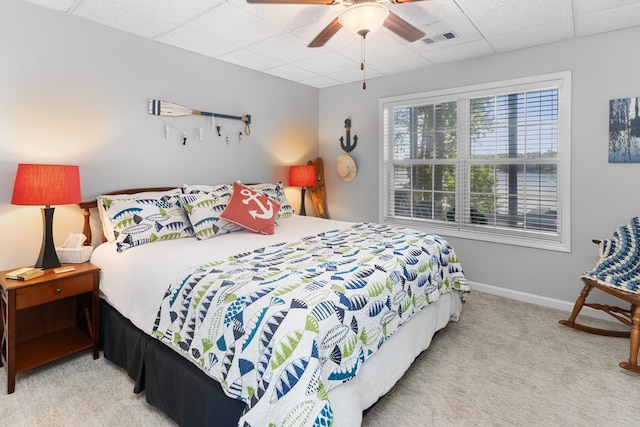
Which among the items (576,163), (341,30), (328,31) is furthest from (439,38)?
(576,163)

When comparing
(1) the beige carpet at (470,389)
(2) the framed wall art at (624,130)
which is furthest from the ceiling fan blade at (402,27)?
(1) the beige carpet at (470,389)

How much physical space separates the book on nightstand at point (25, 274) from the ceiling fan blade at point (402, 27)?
2.75 meters

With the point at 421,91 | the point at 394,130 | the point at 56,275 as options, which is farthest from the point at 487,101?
the point at 56,275

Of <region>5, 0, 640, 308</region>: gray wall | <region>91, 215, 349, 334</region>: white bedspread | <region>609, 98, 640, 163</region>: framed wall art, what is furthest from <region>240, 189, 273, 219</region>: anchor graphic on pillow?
<region>609, 98, 640, 163</region>: framed wall art

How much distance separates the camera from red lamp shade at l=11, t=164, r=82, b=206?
215cm

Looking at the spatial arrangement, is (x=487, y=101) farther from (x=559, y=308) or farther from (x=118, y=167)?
(x=118, y=167)

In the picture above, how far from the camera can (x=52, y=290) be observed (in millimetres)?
2193

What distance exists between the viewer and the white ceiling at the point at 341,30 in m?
2.44

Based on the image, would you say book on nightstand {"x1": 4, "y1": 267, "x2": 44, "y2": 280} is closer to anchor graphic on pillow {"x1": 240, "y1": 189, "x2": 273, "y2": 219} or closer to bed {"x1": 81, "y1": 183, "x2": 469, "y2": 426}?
bed {"x1": 81, "y1": 183, "x2": 469, "y2": 426}

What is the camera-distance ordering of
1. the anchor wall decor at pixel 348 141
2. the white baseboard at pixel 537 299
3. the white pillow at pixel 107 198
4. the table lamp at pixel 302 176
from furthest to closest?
the anchor wall decor at pixel 348 141, the table lamp at pixel 302 176, the white baseboard at pixel 537 299, the white pillow at pixel 107 198

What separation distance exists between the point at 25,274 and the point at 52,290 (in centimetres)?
18

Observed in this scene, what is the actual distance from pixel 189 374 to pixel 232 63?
124 inches

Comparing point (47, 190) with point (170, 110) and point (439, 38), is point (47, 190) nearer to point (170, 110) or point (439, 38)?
point (170, 110)

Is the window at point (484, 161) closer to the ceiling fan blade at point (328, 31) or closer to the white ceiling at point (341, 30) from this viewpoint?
the white ceiling at point (341, 30)
